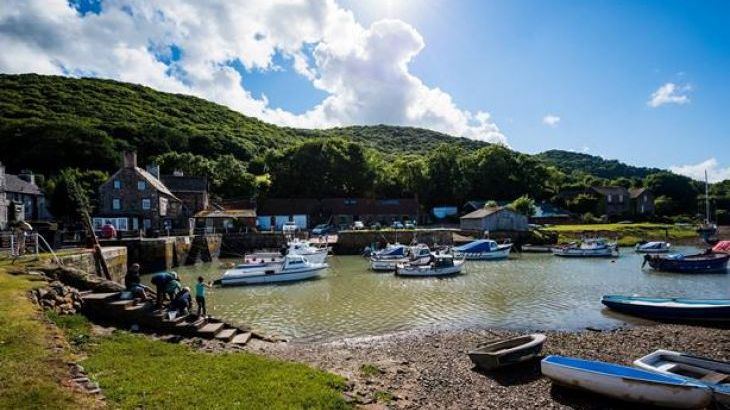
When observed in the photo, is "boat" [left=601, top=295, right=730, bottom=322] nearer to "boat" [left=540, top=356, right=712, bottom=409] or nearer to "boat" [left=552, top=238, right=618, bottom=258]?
"boat" [left=540, top=356, right=712, bottom=409]

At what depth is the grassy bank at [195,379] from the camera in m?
9.81

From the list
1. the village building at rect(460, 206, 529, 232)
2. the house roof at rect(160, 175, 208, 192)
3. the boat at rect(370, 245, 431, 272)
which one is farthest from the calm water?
the house roof at rect(160, 175, 208, 192)

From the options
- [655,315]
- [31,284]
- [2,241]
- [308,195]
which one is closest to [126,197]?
[2,241]

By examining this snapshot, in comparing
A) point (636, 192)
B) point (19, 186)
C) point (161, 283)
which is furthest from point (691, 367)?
point (636, 192)

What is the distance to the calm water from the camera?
23.1 metres

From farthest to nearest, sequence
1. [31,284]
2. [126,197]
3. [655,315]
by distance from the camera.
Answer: [126,197] → [655,315] → [31,284]

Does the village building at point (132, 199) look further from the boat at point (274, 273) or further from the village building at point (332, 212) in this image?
the boat at point (274, 273)

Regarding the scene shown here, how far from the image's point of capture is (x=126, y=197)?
193 ft

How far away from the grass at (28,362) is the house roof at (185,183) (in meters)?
58.0

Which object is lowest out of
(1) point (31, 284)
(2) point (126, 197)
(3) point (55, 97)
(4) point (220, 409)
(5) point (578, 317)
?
(5) point (578, 317)

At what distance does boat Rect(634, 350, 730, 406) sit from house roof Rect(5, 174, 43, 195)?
252 feet

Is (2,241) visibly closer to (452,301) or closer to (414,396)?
(452,301)

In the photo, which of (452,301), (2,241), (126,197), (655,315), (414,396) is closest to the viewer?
(414,396)

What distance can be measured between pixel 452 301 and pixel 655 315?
11.0 metres
